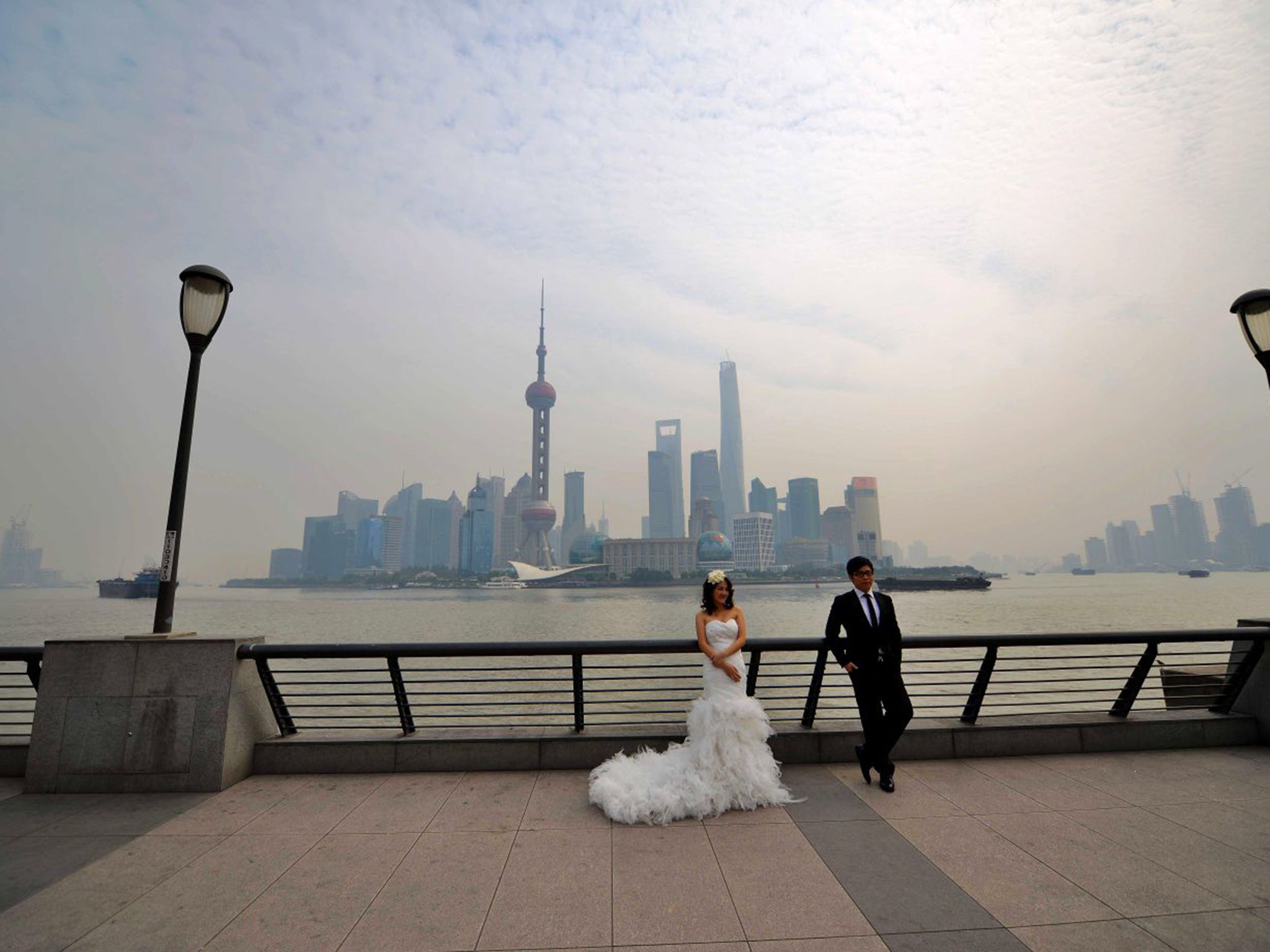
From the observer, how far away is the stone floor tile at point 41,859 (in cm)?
370

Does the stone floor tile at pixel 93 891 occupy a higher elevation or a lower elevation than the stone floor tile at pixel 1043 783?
higher

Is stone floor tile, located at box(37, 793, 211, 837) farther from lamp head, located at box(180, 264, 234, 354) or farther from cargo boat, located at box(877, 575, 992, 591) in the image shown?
cargo boat, located at box(877, 575, 992, 591)

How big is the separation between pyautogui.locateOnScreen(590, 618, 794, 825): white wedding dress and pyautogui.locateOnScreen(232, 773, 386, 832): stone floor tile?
80.0 inches

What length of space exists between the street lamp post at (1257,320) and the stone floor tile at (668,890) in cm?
836

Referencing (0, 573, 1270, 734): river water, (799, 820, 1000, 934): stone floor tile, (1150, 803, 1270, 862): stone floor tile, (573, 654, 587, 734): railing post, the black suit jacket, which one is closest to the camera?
(799, 820, 1000, 934): stone floor tile

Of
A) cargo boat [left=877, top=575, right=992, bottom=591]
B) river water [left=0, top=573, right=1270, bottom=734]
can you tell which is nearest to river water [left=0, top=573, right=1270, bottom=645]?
river water [left=0, top=573, right=1270, bottom=734]

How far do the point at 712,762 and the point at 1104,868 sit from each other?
2.64m

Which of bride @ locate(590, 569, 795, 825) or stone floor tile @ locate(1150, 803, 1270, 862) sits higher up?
bride @ locate(590, 569, 795, 825)

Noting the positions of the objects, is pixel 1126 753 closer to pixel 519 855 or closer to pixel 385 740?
pixel 519 855

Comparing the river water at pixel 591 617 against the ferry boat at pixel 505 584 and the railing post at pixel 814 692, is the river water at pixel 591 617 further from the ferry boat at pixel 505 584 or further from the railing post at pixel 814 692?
the ferry boat at pixel 505 584

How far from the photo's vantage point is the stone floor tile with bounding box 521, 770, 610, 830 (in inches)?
179

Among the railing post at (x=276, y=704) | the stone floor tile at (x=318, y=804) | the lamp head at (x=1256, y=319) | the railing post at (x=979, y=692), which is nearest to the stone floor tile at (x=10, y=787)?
the railing post at (x=276, y=704)

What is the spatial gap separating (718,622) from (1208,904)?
3.41m

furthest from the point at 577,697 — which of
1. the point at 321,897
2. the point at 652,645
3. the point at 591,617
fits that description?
the point at 591,617
